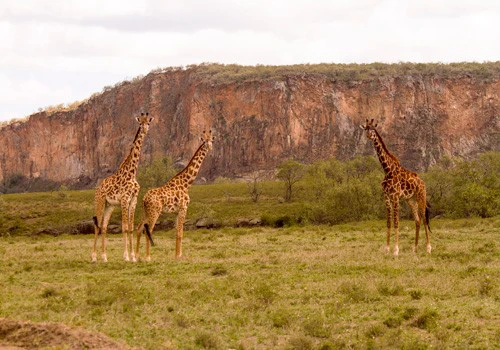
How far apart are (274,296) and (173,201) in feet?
32.4

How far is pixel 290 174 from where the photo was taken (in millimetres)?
86188

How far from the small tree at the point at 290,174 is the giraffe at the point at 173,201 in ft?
186

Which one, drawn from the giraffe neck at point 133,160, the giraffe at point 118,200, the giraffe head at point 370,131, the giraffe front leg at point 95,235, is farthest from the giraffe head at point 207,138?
the giraffe head at point 370,131

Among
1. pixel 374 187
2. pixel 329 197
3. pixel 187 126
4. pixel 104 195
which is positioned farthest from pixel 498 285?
pixel 187 126

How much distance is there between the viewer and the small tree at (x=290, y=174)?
85.8 m

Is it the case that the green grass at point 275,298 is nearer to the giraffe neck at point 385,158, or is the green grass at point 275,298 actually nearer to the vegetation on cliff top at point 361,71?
the giraffe neck at point 385,158

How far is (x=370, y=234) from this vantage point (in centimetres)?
3775

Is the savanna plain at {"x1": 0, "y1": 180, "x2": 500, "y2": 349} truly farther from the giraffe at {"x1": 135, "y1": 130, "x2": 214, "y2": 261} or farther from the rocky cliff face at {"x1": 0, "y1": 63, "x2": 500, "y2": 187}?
the rocky cliff face at {"x1": 0, "y1": 63, "x2": 500, "y2": 187}

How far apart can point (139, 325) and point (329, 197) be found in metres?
48.1

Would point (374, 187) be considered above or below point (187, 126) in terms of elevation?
below

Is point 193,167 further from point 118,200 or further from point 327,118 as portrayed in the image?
point 327,118

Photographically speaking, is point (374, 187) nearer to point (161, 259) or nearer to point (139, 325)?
point (161, 259)

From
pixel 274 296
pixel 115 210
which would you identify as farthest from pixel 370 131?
pixel 115 210

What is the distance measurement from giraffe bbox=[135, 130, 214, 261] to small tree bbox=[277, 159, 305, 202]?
2228 inches
